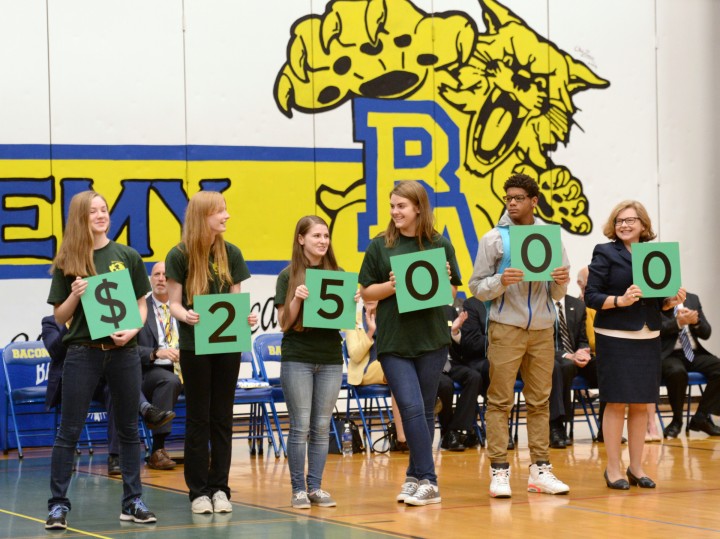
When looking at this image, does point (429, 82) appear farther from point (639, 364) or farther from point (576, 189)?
point (639, 364)

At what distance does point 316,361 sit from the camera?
245 inches

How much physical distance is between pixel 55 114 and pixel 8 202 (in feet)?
2.97

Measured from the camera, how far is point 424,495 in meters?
6.21

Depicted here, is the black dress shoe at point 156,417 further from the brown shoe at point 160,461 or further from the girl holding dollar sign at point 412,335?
the girl holding dollar sign at point 412,335

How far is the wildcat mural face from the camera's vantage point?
1134 centimetres

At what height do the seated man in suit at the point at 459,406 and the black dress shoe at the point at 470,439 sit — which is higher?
the seated man in suit at the point at 459,406

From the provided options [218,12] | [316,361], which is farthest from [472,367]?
[218,12]

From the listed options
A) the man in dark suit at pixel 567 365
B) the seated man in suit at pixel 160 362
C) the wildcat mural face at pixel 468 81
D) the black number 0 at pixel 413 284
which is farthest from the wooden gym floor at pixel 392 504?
the wildcat mural face at pixel 468 81

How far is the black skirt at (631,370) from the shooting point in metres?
6.69

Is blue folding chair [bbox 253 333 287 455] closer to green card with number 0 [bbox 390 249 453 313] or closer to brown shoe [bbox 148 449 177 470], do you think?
brown shoe [bbox 148 449 177 470]

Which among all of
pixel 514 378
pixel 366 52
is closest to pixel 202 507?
pixel 514 378

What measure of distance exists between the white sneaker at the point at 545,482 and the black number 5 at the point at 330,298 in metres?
1.52

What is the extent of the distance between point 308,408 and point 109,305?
1258 mm

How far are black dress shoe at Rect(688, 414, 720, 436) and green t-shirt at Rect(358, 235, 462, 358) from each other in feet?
14.9
